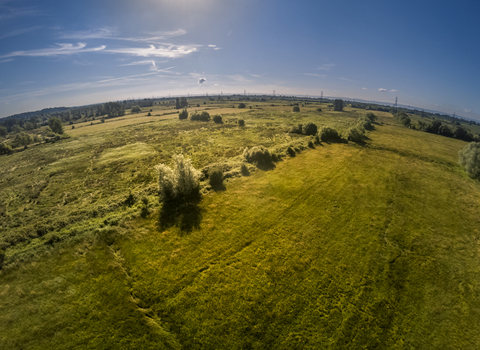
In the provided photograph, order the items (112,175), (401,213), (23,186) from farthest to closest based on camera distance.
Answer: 1. (112,175)
2. (23,186)
3. (401,213)

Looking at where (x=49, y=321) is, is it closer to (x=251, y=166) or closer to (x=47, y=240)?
(x=47, y=240)

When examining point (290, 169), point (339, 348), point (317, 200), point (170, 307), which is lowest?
point (339, 348)

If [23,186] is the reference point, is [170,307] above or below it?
below

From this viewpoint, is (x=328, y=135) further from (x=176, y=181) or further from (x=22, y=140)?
(x=22, y=140)

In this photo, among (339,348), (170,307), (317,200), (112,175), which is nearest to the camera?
(339,348)

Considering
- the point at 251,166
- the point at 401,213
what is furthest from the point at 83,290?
the point at 401,213

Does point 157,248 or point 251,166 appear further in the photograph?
point 251,166

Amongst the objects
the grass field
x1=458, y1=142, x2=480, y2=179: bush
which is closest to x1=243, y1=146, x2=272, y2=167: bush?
the grass field

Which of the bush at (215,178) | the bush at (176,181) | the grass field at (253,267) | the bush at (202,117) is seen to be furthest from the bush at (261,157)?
the bush at (202,117)
